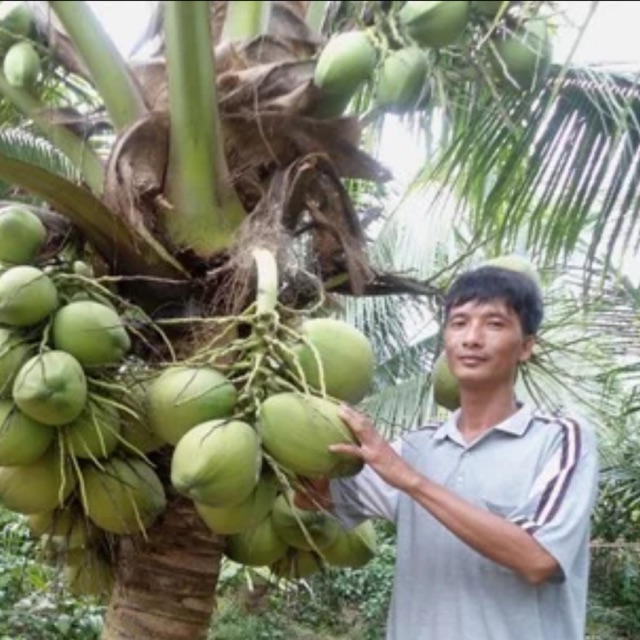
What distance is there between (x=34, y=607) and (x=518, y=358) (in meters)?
3.35

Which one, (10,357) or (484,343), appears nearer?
(10,357)

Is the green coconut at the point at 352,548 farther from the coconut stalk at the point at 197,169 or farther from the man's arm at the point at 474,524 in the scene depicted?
the coconut stalk at the point at 197,169

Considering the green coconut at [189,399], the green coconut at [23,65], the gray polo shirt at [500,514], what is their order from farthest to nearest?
the green coconut at [23,65]
the gray polo shirt at [500,514]
the green coconut at [189,399]

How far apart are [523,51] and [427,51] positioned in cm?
18

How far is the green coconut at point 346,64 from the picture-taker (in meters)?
1.75

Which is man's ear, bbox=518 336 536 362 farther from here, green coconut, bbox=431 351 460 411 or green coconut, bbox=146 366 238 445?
green coconut, bbox=146 366 238 445

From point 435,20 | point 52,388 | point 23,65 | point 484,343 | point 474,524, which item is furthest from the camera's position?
point 23,65

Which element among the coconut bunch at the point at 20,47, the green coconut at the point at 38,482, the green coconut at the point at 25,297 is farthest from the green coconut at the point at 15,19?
the green coconut at the point at 38,482

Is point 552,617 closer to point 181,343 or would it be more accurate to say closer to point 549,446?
point 549,446

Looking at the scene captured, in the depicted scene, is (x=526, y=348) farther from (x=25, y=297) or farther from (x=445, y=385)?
(x=25, y=297)

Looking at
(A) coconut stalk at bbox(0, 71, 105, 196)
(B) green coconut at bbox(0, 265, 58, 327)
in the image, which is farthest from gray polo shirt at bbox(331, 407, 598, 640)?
(A) coconut stalk at bbox(0, 71, 105, 196)

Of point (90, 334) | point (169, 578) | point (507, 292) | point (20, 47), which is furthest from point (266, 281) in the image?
point (20, 47)

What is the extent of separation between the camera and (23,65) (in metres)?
2.18

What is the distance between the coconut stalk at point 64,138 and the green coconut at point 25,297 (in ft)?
1.02
